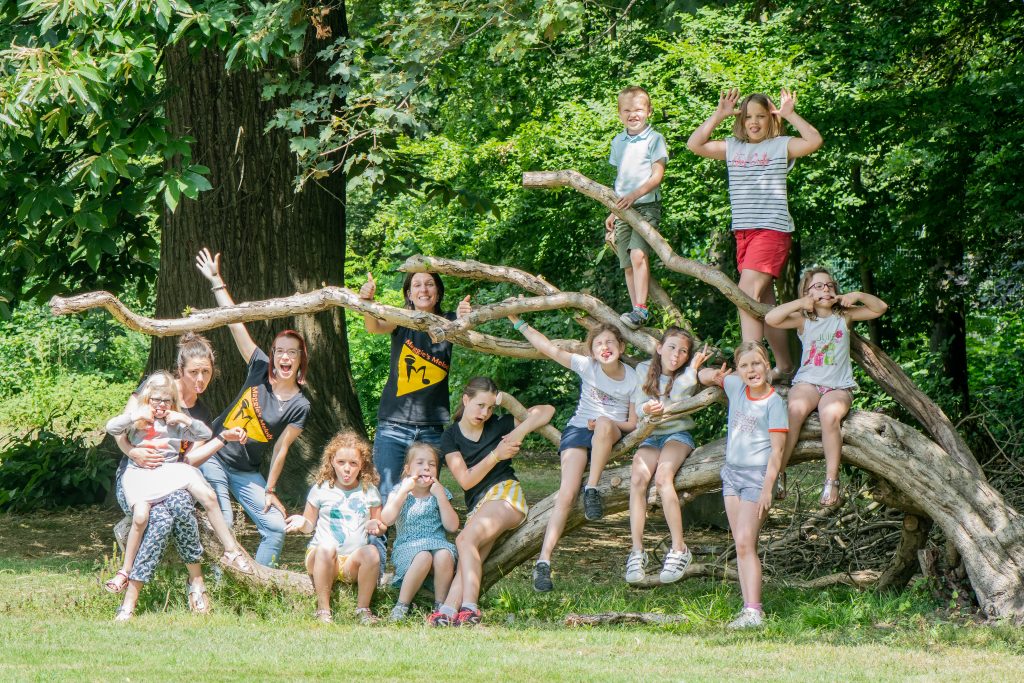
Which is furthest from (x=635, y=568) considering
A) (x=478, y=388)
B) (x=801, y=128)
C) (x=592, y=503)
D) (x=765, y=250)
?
(x=801, y=128)

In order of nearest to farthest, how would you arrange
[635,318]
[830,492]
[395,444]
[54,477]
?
[830,492]
[395,444]
[635,318]
[54,477]

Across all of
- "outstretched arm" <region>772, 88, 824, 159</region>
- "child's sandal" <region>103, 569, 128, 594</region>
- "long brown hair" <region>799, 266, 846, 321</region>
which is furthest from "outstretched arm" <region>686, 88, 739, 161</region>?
"child's sandal" <region>103, 569, 128, 594</region>

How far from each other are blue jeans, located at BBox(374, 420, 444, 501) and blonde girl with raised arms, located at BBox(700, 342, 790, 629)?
1741 mm

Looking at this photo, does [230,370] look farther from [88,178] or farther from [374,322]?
[374,322]

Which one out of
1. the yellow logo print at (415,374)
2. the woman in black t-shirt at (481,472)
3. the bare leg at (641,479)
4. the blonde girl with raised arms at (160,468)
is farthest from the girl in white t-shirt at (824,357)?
the blonde girl with raised arms at (160,468)

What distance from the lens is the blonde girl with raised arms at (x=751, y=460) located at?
645cm

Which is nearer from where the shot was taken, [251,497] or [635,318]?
[251,497]

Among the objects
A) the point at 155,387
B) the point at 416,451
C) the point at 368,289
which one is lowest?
the point at 416,451

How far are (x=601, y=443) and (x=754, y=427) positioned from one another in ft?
2.82

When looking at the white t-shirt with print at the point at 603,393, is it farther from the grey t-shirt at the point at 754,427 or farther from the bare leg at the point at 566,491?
the grey t-shirt at the point at 754,427

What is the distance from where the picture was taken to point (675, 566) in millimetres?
6562

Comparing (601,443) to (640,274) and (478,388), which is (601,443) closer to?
(478,388)

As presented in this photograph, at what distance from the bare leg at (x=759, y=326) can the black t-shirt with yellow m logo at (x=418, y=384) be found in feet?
5.76

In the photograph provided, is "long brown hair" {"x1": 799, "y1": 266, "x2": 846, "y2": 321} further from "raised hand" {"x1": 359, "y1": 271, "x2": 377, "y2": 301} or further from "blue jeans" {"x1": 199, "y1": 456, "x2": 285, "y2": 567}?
"blue jeans" {"x1": 199, "y1": 456, "x2": 285, "y2": 567}
